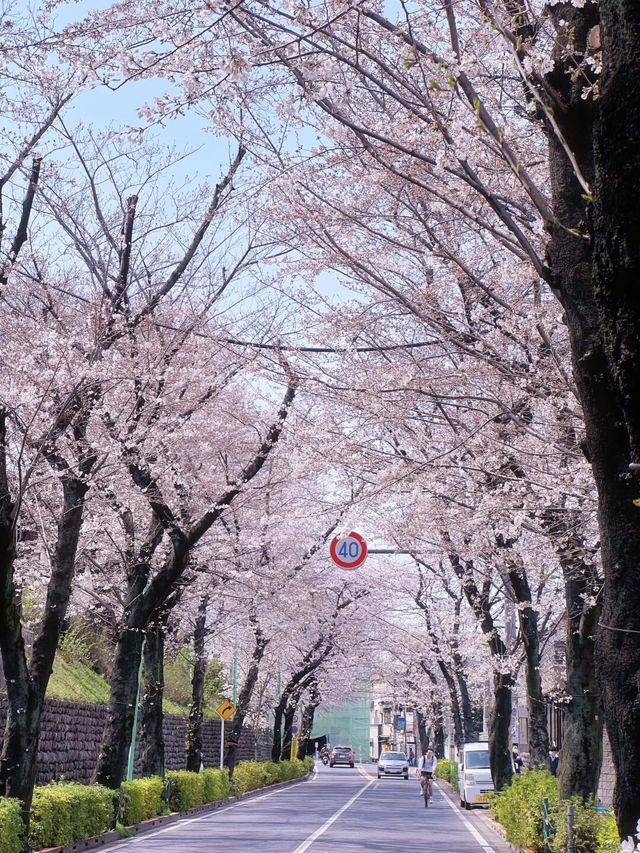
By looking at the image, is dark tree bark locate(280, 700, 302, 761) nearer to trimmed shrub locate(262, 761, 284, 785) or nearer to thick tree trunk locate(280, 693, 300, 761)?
thick tree trunk locate(280, 693, 300, 761)

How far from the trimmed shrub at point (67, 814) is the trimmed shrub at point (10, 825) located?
136cm

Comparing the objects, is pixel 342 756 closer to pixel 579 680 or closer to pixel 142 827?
pixel 142 827

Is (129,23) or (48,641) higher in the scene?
(129,23)

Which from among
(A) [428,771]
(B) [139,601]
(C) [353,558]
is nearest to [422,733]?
(A) [428,771]

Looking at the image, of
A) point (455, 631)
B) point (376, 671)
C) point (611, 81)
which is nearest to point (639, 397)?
point (611, 81)

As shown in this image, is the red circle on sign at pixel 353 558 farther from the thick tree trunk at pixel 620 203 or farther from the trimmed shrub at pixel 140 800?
the thick tree trunk at pixel 620 203

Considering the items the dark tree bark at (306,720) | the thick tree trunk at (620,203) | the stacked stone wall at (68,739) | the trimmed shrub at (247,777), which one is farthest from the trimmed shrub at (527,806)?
the dark tree bark at (306,720)

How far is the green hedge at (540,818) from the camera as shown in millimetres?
11211

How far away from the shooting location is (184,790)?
23.0 metres

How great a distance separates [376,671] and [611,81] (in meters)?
58.9

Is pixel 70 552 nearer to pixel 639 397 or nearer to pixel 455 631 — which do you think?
pixel 639 397

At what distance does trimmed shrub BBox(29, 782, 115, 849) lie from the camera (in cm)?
1323

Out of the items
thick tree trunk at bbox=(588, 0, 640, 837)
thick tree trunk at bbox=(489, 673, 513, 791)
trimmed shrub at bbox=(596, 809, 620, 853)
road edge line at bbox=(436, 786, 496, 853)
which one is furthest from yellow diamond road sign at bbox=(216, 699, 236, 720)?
thick tree trunk at bbox=(588, 0, 640, 837)

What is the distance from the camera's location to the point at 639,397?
10.9ft
